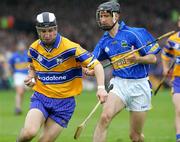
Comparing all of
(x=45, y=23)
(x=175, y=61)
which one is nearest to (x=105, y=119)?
(x=45, y=23)

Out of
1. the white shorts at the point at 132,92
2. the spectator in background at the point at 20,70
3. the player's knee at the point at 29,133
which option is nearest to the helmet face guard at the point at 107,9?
the white shorts at the point at 132,92

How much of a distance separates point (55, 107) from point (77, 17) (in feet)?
107

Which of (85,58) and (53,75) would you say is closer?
(85,58)

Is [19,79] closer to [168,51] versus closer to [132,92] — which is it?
[168,51]

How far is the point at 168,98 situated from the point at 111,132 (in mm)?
13512

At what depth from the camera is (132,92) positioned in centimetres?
1223

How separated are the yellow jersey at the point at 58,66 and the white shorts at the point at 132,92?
1.28 meters

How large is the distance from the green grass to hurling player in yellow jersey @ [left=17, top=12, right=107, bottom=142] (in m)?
4.11

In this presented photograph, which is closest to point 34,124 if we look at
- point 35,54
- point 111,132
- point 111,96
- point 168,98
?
point 35,54

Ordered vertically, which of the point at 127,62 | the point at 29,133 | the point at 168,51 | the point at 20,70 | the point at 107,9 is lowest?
the point at 20,70

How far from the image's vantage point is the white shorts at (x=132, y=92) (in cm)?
1218

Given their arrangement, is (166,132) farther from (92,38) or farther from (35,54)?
(92,38)

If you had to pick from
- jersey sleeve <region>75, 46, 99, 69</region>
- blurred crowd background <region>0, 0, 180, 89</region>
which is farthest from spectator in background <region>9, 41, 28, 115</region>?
blurred crowd background <region>0, 0, 180, 89</region>

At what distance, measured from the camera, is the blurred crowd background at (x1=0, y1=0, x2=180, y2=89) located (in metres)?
40.4
